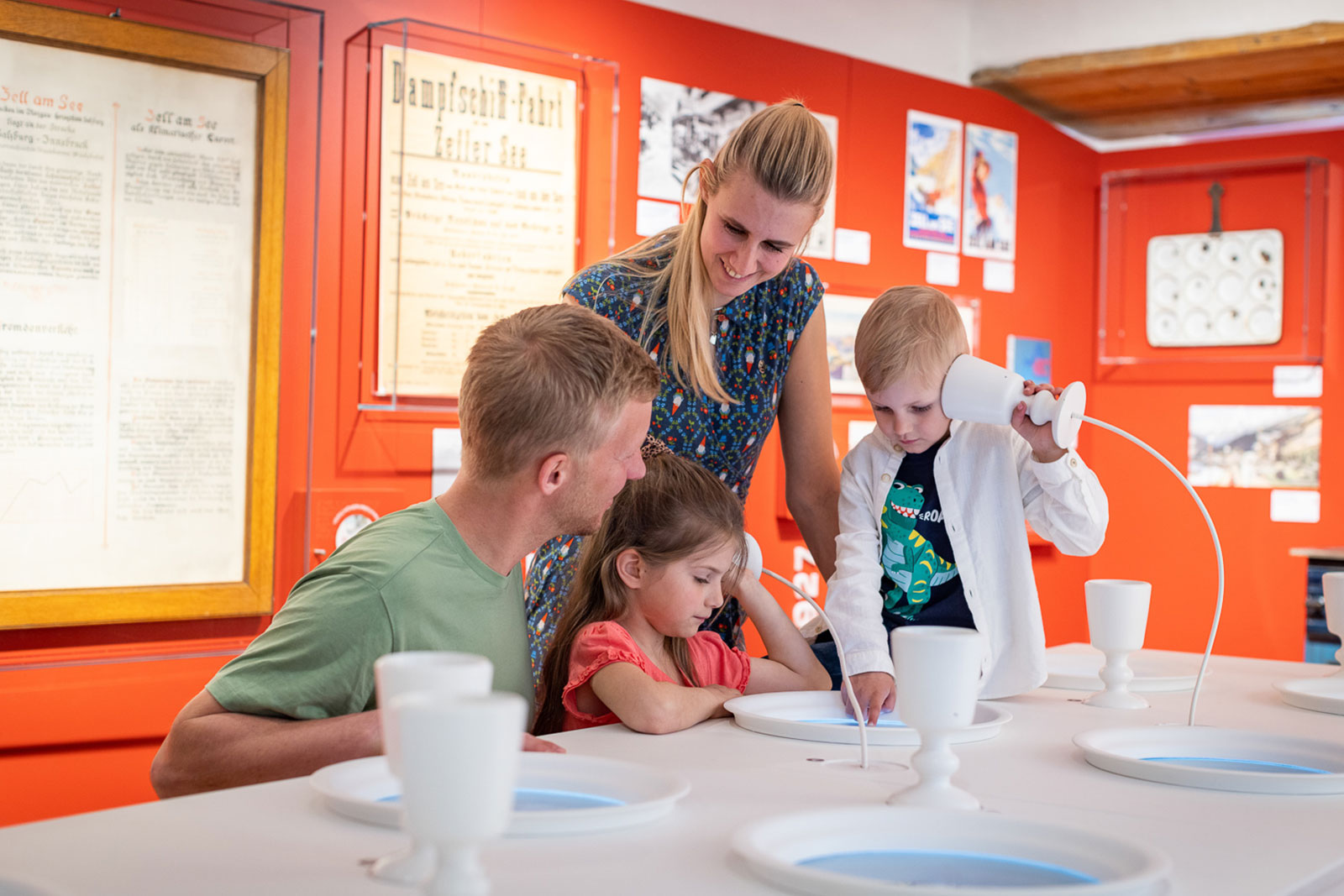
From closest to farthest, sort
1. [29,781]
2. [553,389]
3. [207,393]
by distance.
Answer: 1. [553,389]
2. [29,781]
3. [207,393]

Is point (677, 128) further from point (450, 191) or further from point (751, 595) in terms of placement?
point (751, 595)

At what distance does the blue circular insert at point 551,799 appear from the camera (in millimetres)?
1194

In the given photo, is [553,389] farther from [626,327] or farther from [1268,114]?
[1268,114]

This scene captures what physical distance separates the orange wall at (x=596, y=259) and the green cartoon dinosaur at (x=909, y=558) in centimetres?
189

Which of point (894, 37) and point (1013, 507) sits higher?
point (894, 37)

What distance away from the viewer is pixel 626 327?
2336 millimetres

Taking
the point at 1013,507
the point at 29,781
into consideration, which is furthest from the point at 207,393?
the point at 1013,507

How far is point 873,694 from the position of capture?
1882 mm

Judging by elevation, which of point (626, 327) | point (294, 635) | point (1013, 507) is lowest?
point (294, 635)

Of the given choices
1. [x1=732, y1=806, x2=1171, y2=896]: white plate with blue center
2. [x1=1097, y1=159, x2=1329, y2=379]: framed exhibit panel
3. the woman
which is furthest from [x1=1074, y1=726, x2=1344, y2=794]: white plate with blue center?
[x1=1097, y1=159, x2=1329, y2=379]: framed exhibit panel

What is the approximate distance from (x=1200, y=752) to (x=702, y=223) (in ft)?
4.00

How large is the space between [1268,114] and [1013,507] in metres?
4.37

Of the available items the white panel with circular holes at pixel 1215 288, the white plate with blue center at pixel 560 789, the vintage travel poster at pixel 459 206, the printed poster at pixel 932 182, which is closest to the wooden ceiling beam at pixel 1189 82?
the printed poster at pixel 932 182

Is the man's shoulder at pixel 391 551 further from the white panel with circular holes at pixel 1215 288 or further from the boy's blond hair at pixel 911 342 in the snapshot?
the white panel with circular holes at pixel 1215 288
